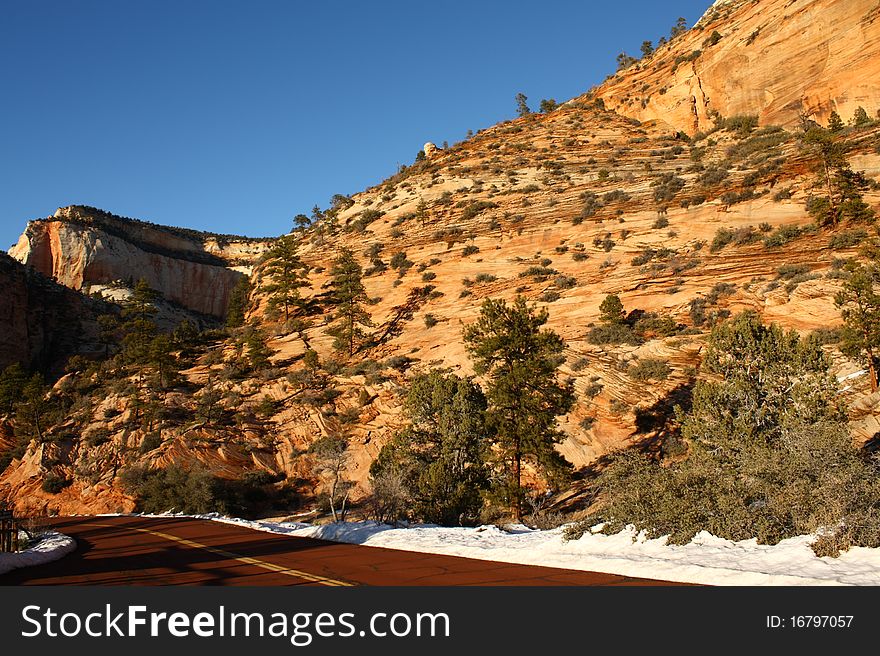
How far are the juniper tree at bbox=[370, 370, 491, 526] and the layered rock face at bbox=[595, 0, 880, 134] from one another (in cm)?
5634

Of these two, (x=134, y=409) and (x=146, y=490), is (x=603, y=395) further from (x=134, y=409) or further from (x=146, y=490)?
(x=134, y=409)

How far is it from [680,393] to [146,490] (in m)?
29.7

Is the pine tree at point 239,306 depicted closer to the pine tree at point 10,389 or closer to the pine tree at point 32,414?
the pine tree at point 32,414

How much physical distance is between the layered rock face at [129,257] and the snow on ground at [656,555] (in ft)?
338

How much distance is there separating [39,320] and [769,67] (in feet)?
303

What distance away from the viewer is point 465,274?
51.8 m

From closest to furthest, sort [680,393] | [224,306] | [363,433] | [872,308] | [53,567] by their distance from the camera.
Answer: [53,567] → [872,308] → [680,393] → [363,433] → [224,306]

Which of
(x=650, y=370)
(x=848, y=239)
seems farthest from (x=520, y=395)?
(x=848, y=239)

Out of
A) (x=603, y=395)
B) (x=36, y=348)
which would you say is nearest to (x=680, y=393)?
(x=603, y=395)

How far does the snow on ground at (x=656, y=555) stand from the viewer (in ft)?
26.1

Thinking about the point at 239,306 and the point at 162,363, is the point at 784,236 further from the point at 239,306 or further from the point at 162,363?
the point at 239,306

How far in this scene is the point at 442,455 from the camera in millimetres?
22109

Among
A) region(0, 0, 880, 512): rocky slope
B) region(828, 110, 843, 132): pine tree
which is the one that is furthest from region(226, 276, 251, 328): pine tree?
region(828, 110, 843, 132): pine tree

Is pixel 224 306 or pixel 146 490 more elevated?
pixel 224 306
